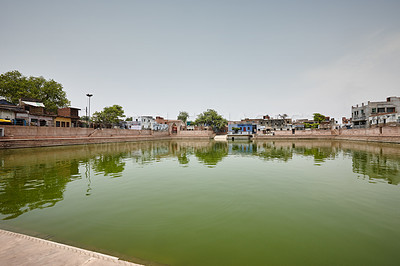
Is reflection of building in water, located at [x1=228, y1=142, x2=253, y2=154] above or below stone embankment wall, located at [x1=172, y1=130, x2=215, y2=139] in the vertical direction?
below

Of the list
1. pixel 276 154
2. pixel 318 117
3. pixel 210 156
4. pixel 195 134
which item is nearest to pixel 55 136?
pixel 210 156

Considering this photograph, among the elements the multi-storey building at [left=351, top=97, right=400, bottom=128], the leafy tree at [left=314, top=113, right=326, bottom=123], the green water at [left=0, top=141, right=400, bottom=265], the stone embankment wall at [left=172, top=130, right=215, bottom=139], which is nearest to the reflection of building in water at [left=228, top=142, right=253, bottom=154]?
the green water at [left=0, top=141, right=400, bottom=265]

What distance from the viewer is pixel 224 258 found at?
151 inches

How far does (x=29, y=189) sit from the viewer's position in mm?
8578

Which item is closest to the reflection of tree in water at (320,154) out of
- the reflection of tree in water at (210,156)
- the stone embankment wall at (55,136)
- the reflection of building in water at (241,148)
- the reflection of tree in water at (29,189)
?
the reflection of building in water at (241,148)

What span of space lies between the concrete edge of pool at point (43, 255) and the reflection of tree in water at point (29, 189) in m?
3.25

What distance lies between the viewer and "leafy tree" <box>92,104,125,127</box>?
210ft

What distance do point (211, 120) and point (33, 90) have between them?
56.1 metres

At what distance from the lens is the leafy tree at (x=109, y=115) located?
6412cm

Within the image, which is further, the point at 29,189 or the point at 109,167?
the point at 109,167

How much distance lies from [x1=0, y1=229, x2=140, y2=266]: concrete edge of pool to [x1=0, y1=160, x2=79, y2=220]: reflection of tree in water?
3250 mm

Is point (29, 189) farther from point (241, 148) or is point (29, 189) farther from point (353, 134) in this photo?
point (353, 134)

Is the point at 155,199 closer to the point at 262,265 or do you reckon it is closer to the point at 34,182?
the point at 262,265

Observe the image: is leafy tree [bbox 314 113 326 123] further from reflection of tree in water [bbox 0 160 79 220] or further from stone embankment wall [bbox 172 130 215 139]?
reflection of tree in water [bbox 0 160 79 220]
